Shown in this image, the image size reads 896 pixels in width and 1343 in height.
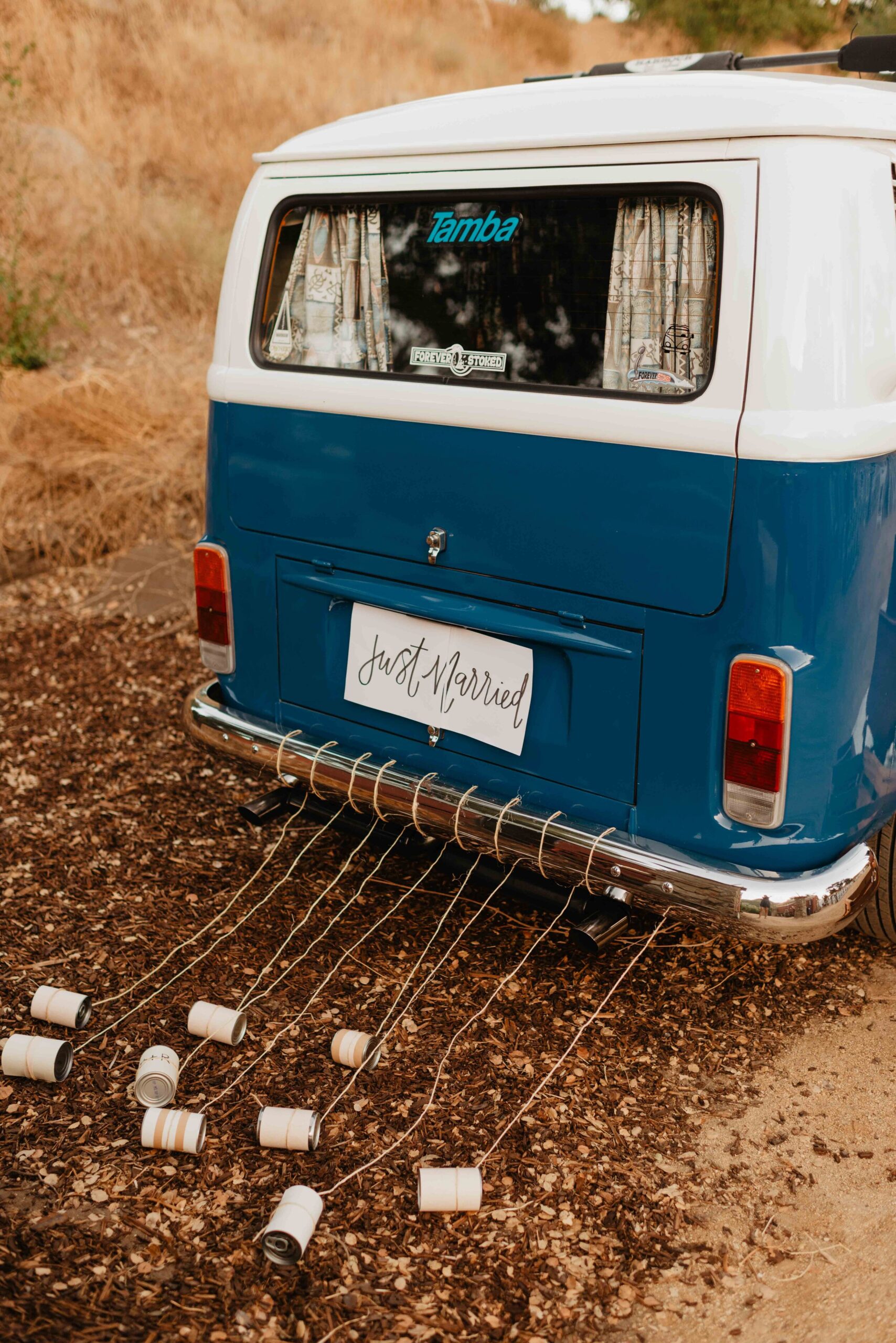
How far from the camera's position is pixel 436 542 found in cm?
281

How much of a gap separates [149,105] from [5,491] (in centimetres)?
810

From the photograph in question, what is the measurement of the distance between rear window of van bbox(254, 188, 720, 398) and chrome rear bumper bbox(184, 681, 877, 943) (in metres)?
1.03

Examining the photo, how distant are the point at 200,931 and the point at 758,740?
1826 mm

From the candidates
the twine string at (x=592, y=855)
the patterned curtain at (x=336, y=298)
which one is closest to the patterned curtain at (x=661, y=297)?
the patterned curtain at (x=336, y=298)

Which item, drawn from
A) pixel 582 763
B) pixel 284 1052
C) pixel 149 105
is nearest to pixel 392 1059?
pixel 284 1052

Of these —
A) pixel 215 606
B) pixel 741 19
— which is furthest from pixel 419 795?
pixel 741 19

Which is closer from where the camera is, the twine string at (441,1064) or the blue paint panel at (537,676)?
the twine string at (441,1064)

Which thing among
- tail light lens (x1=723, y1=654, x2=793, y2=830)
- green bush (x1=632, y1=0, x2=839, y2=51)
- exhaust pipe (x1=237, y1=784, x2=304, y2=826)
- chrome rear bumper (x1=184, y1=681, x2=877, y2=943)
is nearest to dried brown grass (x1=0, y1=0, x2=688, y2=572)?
green bush (x1=632, y1=0, x2=839, y2=51)

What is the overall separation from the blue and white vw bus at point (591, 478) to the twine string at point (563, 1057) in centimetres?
30

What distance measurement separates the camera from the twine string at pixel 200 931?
3.09 m

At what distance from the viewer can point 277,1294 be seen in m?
2.18

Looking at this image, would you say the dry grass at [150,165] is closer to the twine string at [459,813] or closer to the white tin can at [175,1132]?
the twine string at [459,813]

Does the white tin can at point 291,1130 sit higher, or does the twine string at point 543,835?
the twine string at point 543,835

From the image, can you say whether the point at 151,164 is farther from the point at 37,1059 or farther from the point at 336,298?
the point at 37,1059
